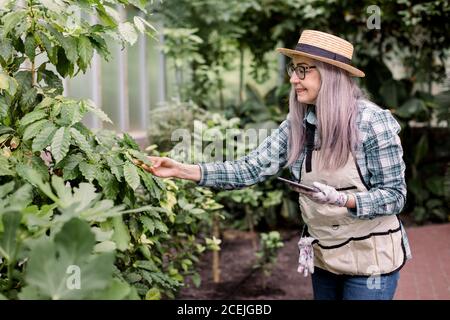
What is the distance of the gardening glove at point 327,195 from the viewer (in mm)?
2314

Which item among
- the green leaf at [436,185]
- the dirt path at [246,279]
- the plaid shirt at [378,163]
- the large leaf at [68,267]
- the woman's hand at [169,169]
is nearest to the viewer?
the large leaf at [68,267]

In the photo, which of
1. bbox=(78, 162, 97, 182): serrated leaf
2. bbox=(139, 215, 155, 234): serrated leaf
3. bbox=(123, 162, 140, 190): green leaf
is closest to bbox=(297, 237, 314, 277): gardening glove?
bbox=(139, 215, 155, 234): serrated leaf

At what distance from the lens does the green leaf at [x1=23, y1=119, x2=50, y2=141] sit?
213cm

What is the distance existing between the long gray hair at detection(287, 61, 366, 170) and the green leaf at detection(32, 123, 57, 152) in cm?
98

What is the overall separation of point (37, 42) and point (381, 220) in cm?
147

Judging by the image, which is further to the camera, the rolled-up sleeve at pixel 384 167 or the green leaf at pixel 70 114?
the rolled-up sleeve at pixel 384 167

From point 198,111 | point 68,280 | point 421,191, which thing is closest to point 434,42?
point 421,191

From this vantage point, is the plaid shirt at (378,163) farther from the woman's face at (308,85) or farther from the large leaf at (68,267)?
the large leaf at (68,267)

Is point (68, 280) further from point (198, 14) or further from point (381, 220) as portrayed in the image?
point (198, 14)

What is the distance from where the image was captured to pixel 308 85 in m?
2.59

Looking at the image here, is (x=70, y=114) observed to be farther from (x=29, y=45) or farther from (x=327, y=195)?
(x=327, y=195)

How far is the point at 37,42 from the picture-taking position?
7.58ft

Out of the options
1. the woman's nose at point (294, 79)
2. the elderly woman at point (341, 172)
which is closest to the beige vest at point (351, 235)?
the elderly woman at point (341, 172)

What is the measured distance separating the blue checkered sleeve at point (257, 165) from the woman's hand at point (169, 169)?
0.12m
